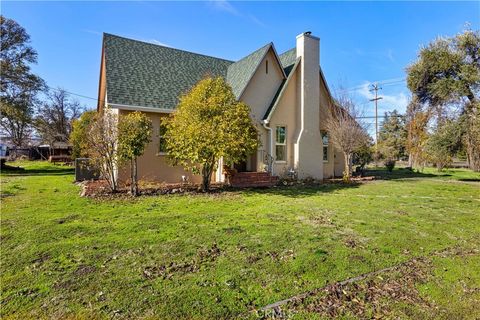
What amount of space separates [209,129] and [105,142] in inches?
157

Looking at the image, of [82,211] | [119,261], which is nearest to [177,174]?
[82,211]

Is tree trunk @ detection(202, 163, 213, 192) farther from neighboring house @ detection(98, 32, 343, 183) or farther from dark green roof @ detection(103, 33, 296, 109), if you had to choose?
dark green roof @ detection(103, 33, 296, 109)

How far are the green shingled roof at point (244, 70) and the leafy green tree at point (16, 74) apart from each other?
808 inches

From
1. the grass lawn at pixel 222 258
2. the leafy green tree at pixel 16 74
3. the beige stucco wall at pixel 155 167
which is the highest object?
the leafy green tree at pixel 16 74

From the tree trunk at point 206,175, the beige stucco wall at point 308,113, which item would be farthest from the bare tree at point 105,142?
the beige stucco wall at point 308,113

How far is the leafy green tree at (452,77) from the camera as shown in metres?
18.2

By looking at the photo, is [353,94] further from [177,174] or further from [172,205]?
[172,205]

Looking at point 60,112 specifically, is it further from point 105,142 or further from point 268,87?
point 105,142

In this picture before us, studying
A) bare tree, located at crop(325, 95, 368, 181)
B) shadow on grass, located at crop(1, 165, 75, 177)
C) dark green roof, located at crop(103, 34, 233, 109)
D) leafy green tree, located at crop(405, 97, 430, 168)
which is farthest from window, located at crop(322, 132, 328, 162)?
shadow on grass, located at crop(1, 165, 75, 177)

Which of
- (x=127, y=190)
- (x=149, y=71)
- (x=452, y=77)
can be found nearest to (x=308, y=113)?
(x=149, y=71)

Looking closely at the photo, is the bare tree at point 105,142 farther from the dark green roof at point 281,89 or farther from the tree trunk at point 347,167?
the tree trunk at point 347,167

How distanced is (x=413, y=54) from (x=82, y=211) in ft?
81.1

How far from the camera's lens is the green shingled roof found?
50.7ft

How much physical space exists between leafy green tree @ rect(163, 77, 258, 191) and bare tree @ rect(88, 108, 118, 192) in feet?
7.14
